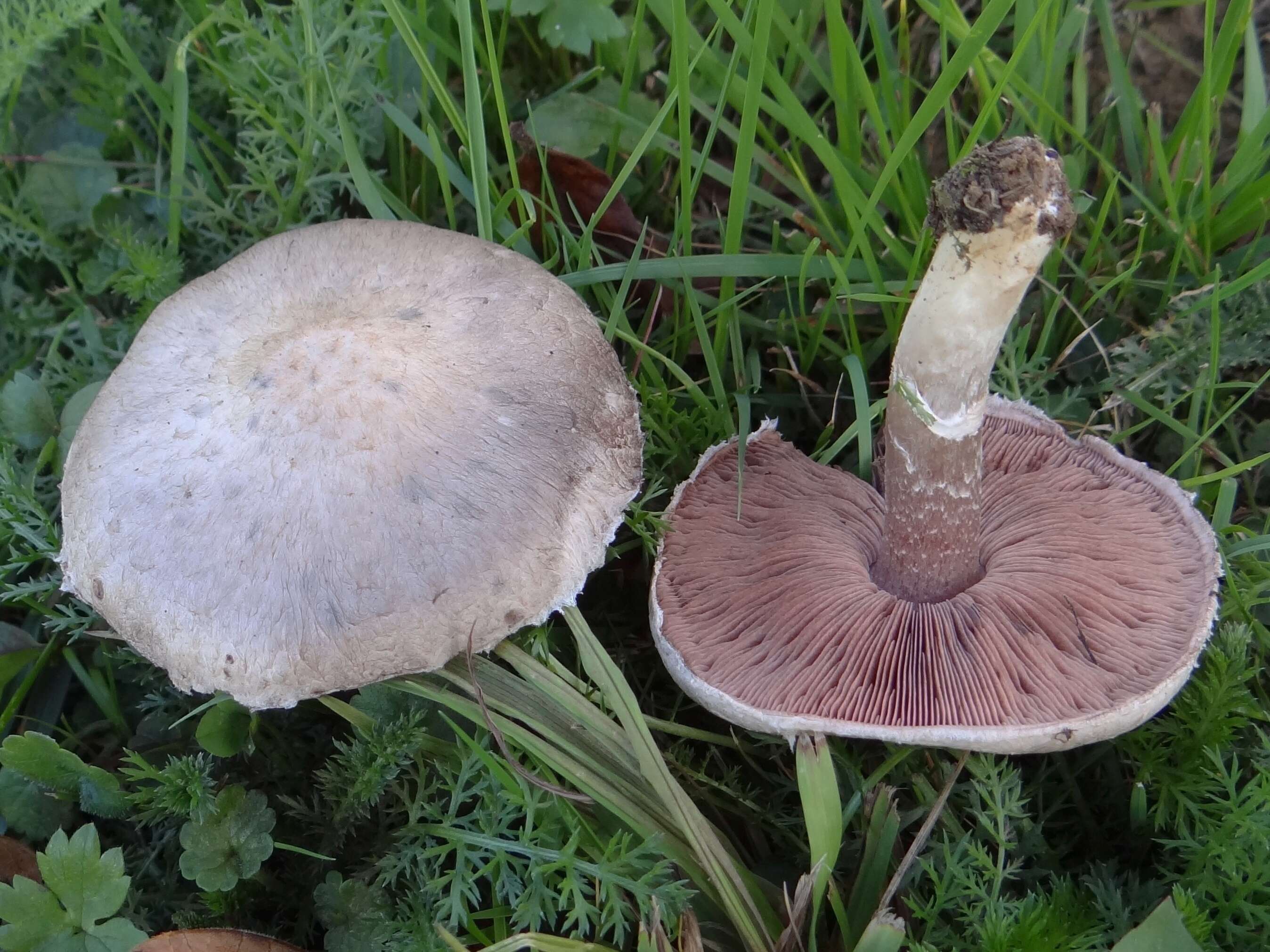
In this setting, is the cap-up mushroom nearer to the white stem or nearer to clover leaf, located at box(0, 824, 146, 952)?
the white stem

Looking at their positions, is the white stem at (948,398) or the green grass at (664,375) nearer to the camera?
the white stem at (948,398)

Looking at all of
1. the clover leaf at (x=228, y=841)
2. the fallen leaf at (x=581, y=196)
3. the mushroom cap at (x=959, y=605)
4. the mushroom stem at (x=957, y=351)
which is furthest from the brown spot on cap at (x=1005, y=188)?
the clover leaf at (x=228, y=841)

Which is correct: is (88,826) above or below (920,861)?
above

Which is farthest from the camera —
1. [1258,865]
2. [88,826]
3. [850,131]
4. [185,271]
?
[185,271]

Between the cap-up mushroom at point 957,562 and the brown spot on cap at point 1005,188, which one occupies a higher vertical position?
the brown spot on cap at point 1005,188

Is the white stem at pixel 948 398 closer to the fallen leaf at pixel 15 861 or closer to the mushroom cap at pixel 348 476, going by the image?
the mushroom cap at pixel 348 476

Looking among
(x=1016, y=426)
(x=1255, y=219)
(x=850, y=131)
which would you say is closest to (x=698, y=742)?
(x=1016, y=426)

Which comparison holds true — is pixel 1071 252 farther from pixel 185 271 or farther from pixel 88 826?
pixel 88 826

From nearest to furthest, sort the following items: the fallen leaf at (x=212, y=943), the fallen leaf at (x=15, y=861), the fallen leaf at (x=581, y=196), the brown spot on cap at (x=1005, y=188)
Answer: the brown spot on cap at (x=1005, y=188)
the fallen leaf at (x=212, y=943)
the fallen leaf at (x=15, y=861)
the fallen leaf at (x=581, y=196)

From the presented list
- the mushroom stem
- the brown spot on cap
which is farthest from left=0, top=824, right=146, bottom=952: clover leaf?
the brown spot on cap
